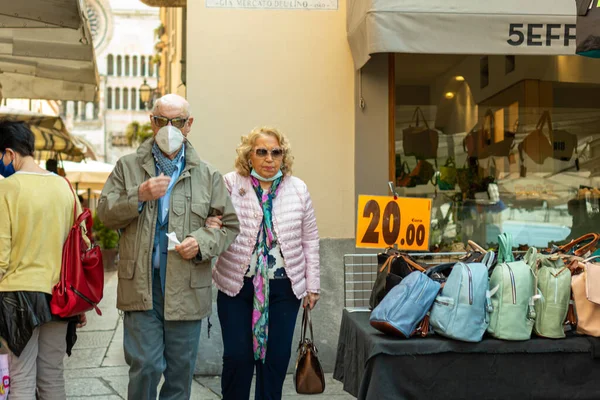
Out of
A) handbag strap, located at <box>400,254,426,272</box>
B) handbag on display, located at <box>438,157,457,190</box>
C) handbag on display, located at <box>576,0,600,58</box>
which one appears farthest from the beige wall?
handbag on display, located at <box>576,0,600,58</box>

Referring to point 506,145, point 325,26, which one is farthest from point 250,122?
point 506,145

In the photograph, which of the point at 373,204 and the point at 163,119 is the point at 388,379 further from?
the point at 163,119

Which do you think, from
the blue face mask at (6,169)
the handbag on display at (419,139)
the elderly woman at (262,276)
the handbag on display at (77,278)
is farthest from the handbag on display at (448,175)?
the blue face mask at (6,169)

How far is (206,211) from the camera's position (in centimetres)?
425

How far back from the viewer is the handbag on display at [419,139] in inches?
257

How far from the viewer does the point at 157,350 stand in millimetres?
4109

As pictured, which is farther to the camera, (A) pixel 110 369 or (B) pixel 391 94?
(A) pixel 110 369

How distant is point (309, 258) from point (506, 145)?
3.13 meters

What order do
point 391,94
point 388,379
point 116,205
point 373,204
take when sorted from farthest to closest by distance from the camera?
point 391,94, point 373,204, point 116,205, point 388,379

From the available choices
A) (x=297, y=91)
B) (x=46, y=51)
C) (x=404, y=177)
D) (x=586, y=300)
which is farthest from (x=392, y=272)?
(x=46, y=51)

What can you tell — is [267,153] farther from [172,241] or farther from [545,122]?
[545,122]

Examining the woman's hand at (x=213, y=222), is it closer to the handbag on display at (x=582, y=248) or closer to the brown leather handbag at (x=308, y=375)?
the brown leather handbag at (x=308, y=375)

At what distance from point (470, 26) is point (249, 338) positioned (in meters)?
2.70

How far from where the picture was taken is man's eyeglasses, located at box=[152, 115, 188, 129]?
4.18m
